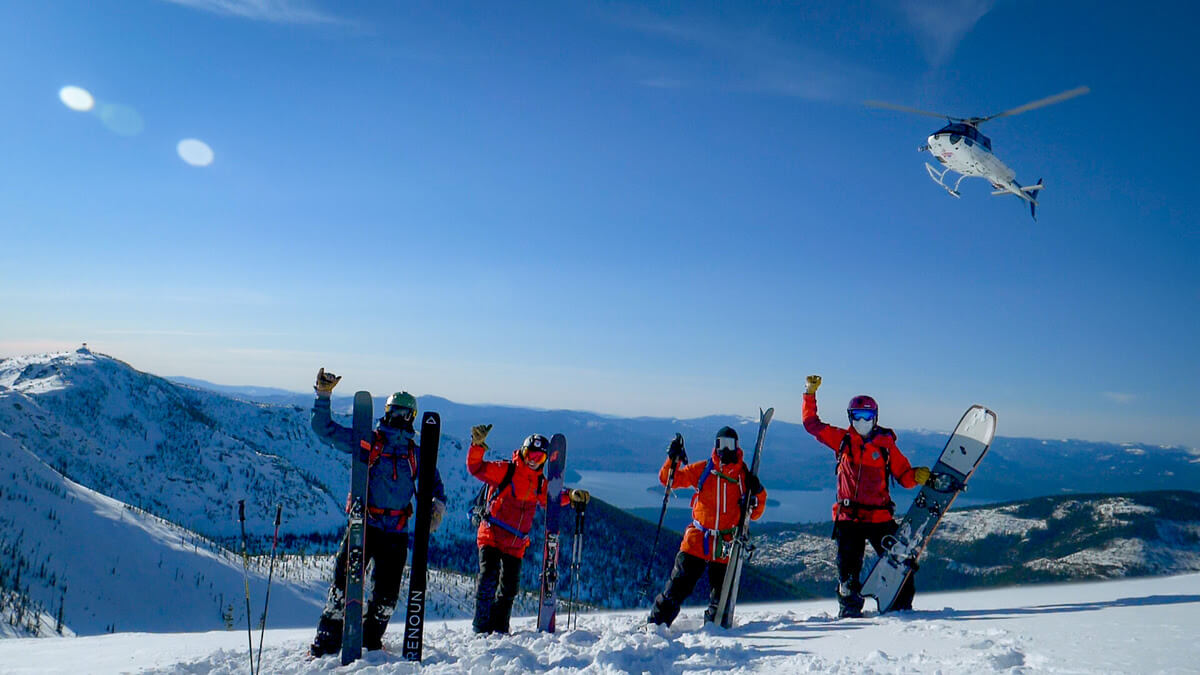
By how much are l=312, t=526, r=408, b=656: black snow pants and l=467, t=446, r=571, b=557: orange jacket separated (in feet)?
4.05

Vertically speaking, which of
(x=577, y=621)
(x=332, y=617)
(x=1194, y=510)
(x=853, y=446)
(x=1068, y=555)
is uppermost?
(x=853, y=446)

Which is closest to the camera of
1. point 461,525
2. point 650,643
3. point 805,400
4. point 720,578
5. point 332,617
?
point 650,643

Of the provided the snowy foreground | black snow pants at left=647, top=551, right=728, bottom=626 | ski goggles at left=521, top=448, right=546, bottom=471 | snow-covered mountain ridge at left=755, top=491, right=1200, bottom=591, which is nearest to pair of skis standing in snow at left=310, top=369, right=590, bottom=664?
the snowy foreground

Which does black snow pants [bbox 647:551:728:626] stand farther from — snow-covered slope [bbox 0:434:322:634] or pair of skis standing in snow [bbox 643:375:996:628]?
snow-covered slope [bbox 0:434:322:634]

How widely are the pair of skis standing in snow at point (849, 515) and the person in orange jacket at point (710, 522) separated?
0.04 feet

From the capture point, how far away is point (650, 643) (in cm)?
628

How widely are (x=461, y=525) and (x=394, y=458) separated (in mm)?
100848

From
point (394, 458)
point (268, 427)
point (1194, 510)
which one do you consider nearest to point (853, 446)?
point (394, 458)

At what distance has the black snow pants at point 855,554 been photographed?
752 cm

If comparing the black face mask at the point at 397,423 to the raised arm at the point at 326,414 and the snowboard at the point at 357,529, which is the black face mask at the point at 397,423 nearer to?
the snowboard at the point at 357,529

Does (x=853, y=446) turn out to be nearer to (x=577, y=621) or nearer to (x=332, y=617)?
(x=577, y=621)

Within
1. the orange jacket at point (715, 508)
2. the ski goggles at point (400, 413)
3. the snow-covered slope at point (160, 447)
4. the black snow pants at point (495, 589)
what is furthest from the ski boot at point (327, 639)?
the snow-covered slope at point (160, 447)

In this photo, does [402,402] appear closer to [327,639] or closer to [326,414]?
[326,414]

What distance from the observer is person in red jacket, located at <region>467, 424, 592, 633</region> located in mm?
7820
